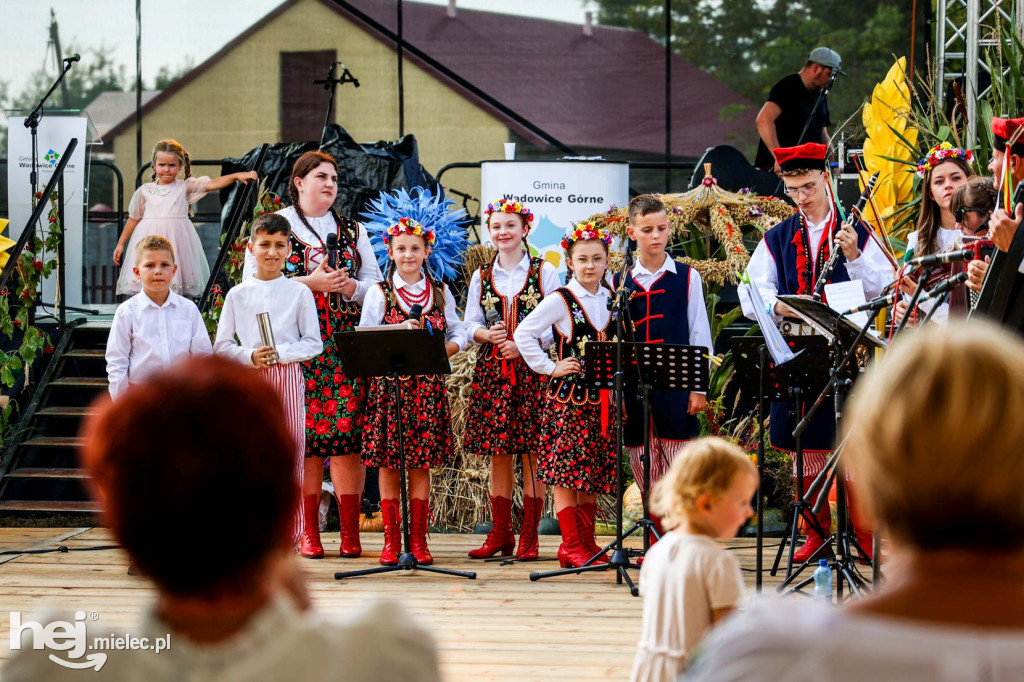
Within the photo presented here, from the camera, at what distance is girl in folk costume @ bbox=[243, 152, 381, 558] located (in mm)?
5426

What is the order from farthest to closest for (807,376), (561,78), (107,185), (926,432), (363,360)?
(107,185) < (561,78) < (363,360) < (807,376) < (926,432)

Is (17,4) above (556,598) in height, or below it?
above

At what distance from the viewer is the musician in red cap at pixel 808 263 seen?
5094mm

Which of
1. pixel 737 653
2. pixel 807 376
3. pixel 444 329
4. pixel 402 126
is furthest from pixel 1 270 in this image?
pixel 737 653

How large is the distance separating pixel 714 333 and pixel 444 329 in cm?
192

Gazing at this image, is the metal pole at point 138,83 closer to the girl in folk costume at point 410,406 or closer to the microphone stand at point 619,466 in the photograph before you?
the girl in folk costume at point 410,406

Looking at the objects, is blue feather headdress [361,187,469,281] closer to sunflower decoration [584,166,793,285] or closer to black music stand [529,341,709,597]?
sunflower decoration [584,166,793,285]

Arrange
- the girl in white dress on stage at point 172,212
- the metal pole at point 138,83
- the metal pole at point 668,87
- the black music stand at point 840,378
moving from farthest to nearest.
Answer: the metal pole at point 138,83 < the metal pole at point 668,87 < the girl in white dress on stage at point 172,212 < the black music stand at point 840,378

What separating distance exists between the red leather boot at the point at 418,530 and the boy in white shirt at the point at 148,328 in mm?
1157

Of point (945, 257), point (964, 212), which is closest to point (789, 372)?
point (964, 212)

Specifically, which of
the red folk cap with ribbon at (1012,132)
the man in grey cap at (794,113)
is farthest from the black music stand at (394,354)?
the man in grey cap at (794,113)

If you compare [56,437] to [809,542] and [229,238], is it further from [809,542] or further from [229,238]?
[809,542]

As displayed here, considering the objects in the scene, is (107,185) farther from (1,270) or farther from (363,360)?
(363,360)

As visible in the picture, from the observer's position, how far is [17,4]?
10.0 metres
